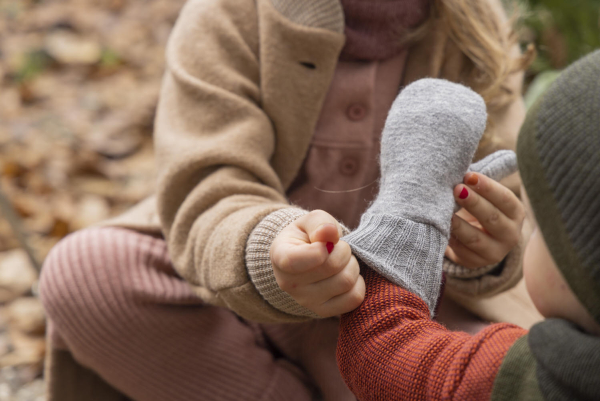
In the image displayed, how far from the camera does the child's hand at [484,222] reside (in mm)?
490

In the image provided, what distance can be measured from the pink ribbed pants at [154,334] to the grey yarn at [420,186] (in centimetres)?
24

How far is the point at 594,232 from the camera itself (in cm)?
29

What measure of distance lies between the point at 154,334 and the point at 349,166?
1.11ft

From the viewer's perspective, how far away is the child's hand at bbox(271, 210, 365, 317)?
1.29 feet

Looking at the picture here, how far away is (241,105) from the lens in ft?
2.18

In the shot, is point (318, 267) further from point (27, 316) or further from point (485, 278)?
point (27, 316)

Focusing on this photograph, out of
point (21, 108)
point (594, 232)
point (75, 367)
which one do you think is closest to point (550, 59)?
point (594, 232)

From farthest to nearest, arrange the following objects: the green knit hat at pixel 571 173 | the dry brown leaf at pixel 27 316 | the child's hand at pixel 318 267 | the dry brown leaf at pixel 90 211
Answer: the dry brown leaf at pixel 90 211
the dry brown leaf at pixel 27 316
the child's hand at pixel 318 267
the green knit hat at pixel 571 173

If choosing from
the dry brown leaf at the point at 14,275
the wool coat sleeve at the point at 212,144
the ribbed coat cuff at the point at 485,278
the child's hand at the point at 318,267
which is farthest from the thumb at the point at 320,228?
the dry brown leaf at the point at 14,275

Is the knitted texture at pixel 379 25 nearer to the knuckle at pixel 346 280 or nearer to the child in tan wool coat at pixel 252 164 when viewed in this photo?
the child in tan wool coat at pixel 252 164

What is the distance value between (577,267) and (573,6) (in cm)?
113

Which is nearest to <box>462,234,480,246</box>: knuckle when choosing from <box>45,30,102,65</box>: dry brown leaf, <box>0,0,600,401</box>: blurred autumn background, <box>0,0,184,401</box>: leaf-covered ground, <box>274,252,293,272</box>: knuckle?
<box>274,252,293,272</box>: knuckle

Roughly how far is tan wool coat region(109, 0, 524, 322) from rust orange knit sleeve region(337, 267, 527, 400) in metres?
0.21

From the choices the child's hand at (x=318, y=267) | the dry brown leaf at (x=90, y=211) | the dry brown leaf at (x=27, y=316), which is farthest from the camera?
the dry brown leaf at (x=90, y=211)
